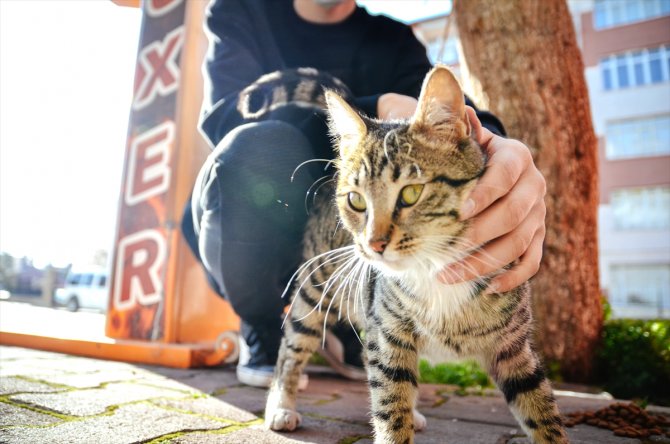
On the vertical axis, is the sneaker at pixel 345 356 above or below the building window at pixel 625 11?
below

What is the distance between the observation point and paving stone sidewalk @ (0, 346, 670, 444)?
4.99 ft

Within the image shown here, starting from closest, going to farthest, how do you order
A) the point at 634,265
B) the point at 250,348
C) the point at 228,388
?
the point at 228,388, the point at 250,348, the point at 634,265

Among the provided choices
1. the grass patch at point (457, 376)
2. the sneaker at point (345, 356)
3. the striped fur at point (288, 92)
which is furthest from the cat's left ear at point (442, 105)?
the grass patch at point (457, 376)

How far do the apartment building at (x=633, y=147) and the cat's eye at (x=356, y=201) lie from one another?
18.9 m

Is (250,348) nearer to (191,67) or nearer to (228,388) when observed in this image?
(228,388)

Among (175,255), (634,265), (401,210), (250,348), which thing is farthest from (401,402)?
(634,265)

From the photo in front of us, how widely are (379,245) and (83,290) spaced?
744 inches

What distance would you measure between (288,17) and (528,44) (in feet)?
7.16

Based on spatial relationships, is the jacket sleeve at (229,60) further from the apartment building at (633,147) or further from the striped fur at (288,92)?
the apartment building at (633,147)

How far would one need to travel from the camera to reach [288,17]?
288 centimetres

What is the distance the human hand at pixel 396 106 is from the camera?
82.4 inches

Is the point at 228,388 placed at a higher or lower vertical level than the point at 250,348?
lower

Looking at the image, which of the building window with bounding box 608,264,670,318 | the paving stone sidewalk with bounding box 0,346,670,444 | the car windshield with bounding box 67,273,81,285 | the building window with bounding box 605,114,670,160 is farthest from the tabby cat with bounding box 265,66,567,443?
the building window with bounding box 605,114,670,160

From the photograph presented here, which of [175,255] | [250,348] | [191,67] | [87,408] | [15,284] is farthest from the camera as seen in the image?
[15,284]
